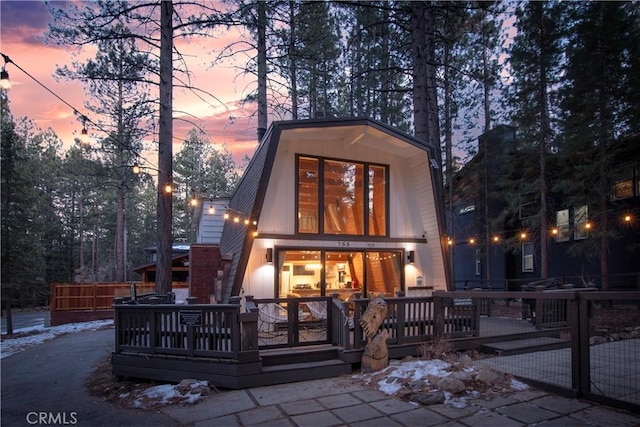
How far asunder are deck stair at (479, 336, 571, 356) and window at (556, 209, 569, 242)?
8.79 m

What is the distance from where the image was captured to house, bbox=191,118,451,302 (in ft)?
26.3

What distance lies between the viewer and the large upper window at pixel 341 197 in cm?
870

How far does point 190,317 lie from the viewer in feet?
17.7

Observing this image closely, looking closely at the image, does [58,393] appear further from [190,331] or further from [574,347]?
[574,347]

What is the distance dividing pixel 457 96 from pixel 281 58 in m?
9.54

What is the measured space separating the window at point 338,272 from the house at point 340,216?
0.02m

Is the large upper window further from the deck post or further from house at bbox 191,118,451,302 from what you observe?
the deck post

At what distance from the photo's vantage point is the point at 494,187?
1727 centimetres

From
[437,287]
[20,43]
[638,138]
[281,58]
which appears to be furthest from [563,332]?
[20,43]

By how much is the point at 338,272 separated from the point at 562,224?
39.2 feet

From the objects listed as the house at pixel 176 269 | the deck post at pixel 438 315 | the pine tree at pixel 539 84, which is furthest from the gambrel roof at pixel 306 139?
the house at pixel 176 269

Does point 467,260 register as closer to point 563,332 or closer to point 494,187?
point 494,187

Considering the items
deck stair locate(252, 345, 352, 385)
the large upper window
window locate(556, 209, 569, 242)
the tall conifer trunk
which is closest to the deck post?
deck stair locate(252, 345, 352, 385)

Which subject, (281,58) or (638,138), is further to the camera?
(281,58)
